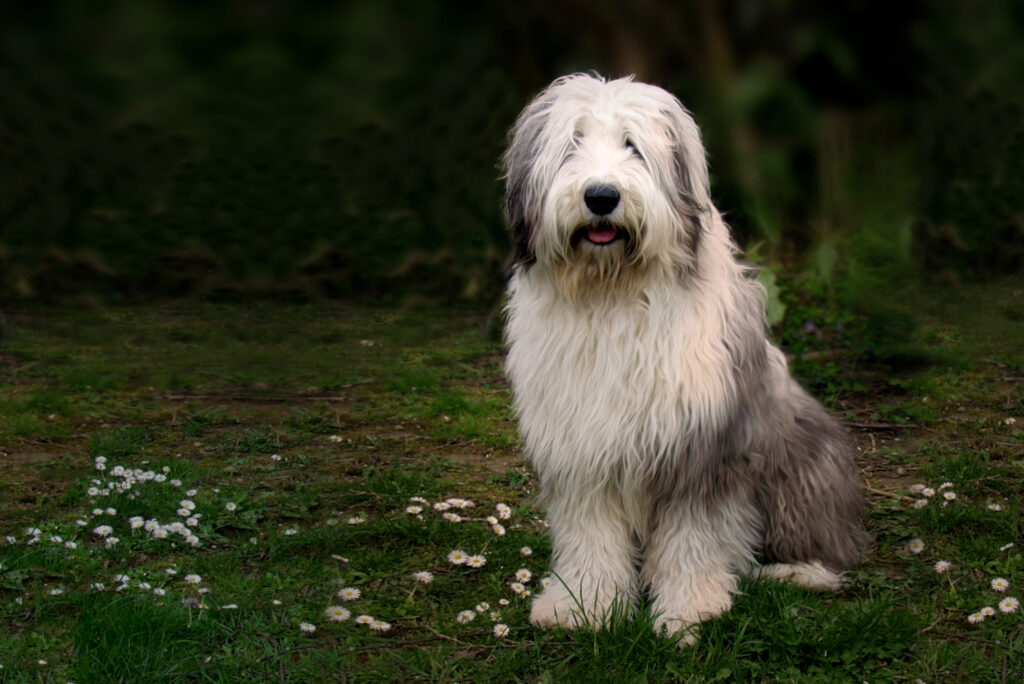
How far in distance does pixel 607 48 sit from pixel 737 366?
3303 mm

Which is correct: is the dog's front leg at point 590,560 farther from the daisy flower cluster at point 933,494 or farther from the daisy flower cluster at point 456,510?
the daisy flower cluster at point 933,494

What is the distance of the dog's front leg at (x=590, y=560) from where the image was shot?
3264mm

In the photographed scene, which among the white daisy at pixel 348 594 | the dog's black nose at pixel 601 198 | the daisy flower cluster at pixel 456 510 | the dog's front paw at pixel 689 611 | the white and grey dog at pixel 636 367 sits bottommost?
the white daisy at pixel 348 594

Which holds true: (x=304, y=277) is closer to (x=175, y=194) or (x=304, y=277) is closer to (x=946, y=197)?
(x=175, y=194)

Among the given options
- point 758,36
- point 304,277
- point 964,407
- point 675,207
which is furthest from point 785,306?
point 675,207

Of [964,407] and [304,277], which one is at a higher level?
[304,277]

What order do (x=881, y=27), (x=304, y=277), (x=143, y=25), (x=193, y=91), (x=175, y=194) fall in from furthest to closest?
(x=881, y=27), (x=304, y=277), (x=175, y=194), (x=193, y=91), (x=143, y=25)

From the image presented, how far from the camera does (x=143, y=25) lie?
4121 millimetres

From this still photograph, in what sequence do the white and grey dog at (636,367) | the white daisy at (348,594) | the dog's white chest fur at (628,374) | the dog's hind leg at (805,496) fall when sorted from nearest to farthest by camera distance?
the white and grey dog at (636,367)
the dog's white chest fur at (628,374)
the dog's hind leg at (805,496)
the white daisy at (348,594)

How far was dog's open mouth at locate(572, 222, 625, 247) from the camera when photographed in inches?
115

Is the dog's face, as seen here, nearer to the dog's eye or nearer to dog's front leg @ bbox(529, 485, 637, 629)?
the dog's eye

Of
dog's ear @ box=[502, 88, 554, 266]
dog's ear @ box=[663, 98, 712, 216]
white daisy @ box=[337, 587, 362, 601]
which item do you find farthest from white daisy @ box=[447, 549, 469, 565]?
dog's ear @ box=[663, 98, 712, 216]

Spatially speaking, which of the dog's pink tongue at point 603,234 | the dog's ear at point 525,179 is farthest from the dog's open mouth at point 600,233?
the dog's ear at point 525,179

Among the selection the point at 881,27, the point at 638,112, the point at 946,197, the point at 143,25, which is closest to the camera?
the point at 638,112
